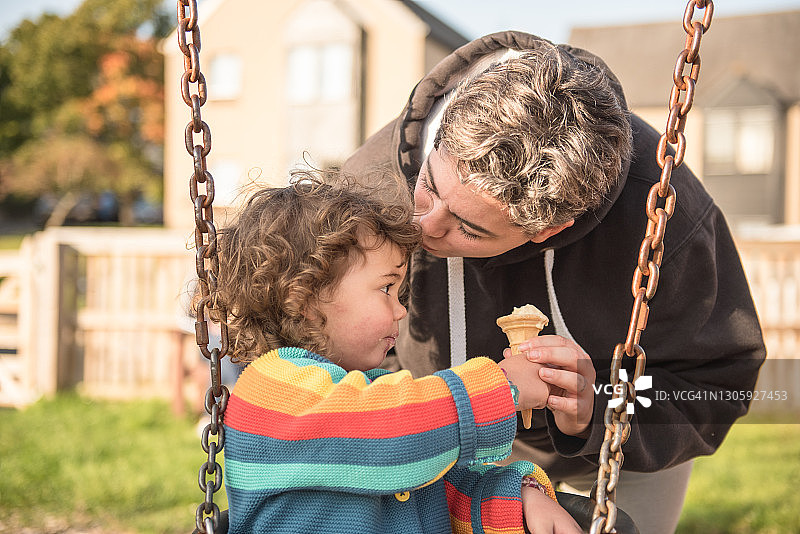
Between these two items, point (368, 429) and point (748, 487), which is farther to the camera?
point (748, 487)

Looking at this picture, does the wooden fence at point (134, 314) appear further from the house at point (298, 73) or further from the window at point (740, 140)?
the window at point (740, 140)

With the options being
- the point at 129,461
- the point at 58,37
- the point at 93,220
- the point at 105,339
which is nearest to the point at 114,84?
the point at 58,37

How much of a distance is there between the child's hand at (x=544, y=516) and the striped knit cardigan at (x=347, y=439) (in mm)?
217

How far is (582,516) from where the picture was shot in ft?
5.47

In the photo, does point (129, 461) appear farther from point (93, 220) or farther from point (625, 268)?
point (93, 220)

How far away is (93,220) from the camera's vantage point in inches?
1447

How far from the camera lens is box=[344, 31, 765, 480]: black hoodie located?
2.09m

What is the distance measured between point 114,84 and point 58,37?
13.4 ft

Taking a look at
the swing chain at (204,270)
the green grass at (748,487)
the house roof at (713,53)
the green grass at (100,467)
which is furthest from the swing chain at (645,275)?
the house roof at (713,53)

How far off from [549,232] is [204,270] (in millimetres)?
808

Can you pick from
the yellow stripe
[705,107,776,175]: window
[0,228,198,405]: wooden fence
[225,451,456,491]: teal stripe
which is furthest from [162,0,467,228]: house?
[225,451,456,491]: teal stripe

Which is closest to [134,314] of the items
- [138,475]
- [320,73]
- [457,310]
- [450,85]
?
[138,475]

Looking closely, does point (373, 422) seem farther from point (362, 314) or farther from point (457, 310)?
point (457, 310)

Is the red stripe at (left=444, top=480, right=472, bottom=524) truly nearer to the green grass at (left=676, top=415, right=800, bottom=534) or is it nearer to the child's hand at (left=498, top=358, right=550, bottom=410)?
the child's hand at (left=498, top=358, right=550, bottom=410)
